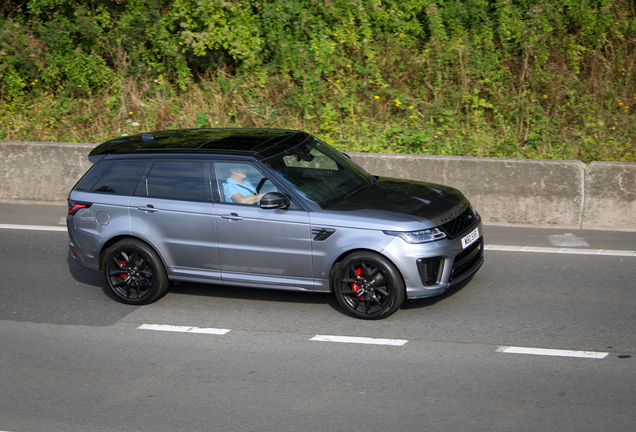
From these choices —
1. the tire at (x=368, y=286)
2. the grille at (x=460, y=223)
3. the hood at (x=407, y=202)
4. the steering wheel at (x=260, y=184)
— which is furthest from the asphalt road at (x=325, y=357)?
the steering wheel at (x=260, y=184)

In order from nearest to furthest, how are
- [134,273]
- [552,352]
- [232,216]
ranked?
[552,352] < [232,216] < [134,273]

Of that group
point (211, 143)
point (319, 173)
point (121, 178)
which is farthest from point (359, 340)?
point (121, 178)

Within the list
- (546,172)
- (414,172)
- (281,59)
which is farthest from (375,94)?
(546,172)

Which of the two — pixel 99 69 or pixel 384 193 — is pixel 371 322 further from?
pixel 99 69

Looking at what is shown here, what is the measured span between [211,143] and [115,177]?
112 cm

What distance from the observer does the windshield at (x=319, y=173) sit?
6.48 m

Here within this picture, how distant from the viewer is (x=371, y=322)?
6203mm

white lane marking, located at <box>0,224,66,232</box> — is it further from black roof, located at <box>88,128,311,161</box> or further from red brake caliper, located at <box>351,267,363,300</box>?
red brake caliper, located at <box>351,267,363,300</box>

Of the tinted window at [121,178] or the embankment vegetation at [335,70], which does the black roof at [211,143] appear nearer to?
the tinted window at [121,178]

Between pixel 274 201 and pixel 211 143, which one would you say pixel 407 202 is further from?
pixel 211 143

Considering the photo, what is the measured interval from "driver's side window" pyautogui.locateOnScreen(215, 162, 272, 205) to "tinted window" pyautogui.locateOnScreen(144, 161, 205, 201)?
0.22m

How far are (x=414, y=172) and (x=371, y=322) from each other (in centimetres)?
393

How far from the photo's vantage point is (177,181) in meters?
6.75

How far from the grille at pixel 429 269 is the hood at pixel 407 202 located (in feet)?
1.15
